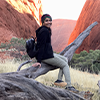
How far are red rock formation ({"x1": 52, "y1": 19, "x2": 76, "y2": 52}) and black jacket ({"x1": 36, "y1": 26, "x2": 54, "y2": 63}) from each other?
52424 millimetres

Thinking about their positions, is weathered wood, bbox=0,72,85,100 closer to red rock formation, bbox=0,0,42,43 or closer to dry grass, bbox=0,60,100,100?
dry grass, bbox=0,60,100,100

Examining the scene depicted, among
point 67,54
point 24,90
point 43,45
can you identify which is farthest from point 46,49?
point 24,90

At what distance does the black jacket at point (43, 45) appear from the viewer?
8.72ft

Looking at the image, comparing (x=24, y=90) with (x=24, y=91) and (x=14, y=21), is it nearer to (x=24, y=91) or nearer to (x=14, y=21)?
(x=24, y=91)

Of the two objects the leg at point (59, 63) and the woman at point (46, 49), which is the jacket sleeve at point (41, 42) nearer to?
the woman at point (46, 49)

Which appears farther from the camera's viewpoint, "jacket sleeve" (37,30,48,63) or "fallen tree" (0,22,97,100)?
"jacket sleeve" (37,30,48,63)

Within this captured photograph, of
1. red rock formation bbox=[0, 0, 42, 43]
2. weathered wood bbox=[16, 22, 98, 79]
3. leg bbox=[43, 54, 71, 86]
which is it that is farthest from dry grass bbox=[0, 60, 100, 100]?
red rock formation bbox=[0, 0, 42, 43]

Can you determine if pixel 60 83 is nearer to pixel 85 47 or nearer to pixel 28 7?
pixel 85 47

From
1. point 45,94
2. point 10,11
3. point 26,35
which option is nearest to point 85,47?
point 26,35

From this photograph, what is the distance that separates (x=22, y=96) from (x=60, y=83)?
63.5 inches

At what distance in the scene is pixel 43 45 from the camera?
267 cm

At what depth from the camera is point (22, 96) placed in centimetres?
139

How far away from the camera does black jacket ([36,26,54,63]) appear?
2.66m

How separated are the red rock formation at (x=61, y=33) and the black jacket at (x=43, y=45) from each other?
5242 centimetres
